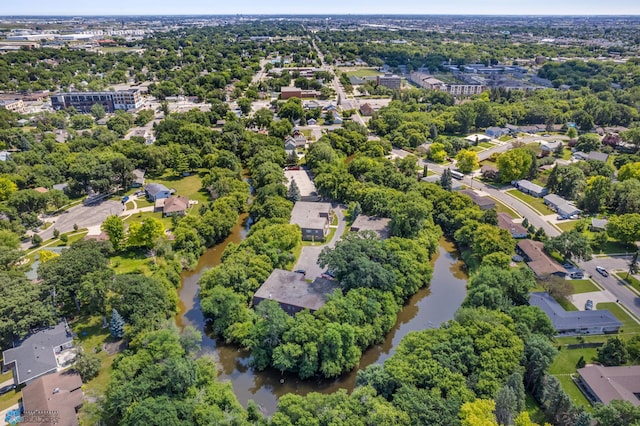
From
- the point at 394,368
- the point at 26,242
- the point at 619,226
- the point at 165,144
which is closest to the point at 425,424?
the point at 394,368

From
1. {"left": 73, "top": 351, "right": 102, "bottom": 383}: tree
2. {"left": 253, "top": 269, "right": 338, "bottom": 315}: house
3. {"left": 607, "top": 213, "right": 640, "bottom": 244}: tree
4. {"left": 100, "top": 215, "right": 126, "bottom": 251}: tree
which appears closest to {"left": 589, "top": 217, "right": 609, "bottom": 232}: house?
{"left": 607, "top": 213, "right": 640, "bottom": 244}: tree

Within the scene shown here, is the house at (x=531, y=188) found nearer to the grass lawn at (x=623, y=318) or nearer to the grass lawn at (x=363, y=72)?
the grass lawn at (x=623, y=318)

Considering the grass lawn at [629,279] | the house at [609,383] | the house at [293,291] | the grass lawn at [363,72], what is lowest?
the grass lawn at [629,279]

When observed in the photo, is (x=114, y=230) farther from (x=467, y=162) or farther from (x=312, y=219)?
(x=467, y=162)

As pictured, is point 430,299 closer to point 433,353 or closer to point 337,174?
point 433,353

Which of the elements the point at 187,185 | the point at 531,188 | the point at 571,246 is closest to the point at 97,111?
the point at 187,185

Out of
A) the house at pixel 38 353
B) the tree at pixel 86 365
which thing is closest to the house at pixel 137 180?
the house at pixel 38 353
